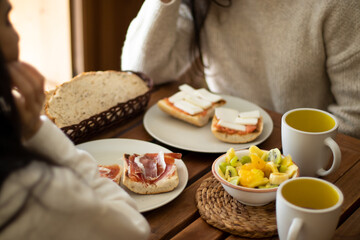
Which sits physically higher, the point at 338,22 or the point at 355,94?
the point at 338,22

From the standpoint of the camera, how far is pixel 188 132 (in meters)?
1.18

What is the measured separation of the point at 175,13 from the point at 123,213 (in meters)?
1.00

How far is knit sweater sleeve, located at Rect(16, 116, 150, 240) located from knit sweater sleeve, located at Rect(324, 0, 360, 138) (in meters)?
0.94

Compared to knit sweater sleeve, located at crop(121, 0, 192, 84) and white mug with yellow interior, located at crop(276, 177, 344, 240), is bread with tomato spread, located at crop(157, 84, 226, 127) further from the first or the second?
white mug with yellow interior, located at crop(276, 177, 344, 240)

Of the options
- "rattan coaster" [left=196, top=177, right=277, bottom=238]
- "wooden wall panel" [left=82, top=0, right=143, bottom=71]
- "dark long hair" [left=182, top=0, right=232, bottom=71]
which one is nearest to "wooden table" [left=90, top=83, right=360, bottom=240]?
"rattan coaster" [left=196, top=177, right=277, bottom=238]

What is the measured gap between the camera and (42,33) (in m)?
2.93

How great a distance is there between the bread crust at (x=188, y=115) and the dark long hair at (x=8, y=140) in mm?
689

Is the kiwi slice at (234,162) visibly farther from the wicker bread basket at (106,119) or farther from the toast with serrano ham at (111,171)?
the wicker bread basket at (106,119)

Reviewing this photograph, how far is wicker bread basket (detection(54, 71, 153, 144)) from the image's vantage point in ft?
3.45

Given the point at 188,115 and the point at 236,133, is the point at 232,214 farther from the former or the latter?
the point at 188,115

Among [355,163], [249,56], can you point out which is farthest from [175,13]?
[355,163]

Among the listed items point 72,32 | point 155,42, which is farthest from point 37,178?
point 72,32

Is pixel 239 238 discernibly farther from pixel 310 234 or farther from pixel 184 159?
pixel 184 159

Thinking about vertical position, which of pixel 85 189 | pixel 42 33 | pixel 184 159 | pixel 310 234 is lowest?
pixel 42 33
